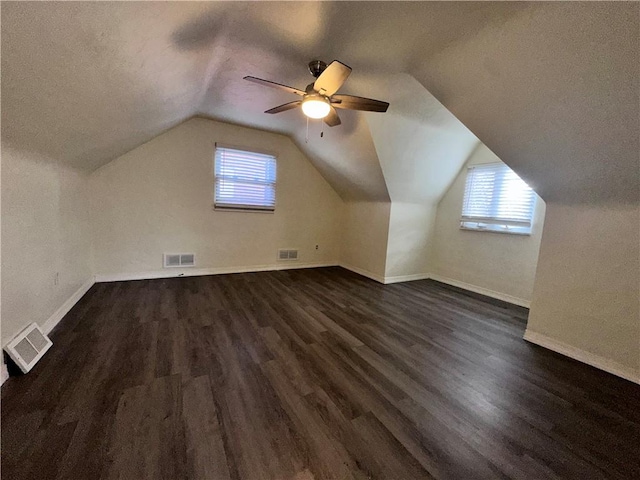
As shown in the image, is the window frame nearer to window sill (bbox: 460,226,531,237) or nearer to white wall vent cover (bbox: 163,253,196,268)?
white wall vent cover (bbox: 163,253,196,268)

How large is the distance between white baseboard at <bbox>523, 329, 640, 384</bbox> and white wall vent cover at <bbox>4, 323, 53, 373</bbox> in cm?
424

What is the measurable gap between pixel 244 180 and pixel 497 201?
410 cm

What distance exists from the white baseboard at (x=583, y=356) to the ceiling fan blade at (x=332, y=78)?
3.03 m

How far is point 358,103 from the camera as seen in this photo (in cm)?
222

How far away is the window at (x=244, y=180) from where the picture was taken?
427 centimetres

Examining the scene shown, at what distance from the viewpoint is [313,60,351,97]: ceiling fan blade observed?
176 centimetres

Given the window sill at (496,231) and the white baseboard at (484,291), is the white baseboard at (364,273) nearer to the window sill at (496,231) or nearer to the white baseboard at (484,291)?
the white baseboard at (484,291)

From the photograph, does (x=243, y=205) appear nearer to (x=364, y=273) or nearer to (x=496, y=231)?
(x=364, y=273)

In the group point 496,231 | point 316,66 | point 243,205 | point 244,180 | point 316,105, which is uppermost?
point 316,66

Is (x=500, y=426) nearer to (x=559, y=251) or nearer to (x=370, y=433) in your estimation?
(x=370, y=433)

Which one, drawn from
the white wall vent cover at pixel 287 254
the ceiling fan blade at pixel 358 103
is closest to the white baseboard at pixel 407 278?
the white wall vent cover at pixel 287 254

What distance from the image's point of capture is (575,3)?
4.22 feet

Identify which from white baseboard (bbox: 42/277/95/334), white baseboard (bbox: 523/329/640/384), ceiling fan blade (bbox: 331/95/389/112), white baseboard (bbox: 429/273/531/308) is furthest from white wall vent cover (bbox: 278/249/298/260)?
white baseboard (bbox: 523/329/640/384)

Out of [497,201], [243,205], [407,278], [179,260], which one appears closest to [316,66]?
[243,205]
